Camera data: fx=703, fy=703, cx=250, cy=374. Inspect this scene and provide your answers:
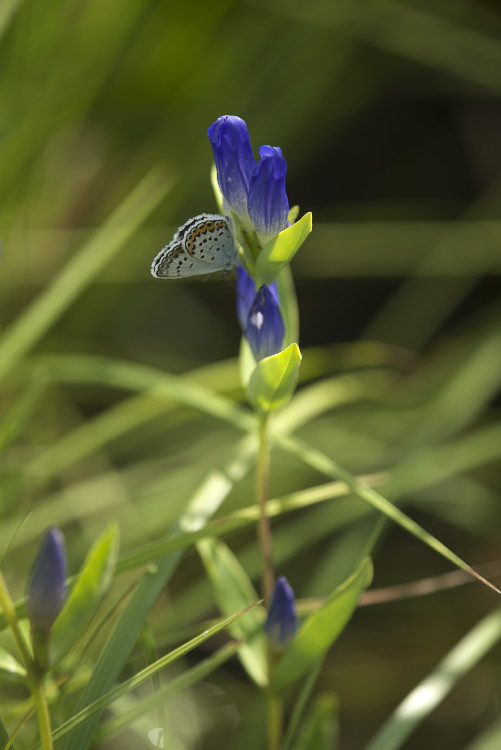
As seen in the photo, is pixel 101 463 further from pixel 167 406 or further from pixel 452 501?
pixel 452 501

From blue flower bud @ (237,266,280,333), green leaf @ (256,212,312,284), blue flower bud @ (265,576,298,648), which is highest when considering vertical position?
blue flower bud @ (237,266,280,333)

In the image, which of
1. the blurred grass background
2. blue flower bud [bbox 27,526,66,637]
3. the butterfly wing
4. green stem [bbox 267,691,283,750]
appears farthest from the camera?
the blurred grass background

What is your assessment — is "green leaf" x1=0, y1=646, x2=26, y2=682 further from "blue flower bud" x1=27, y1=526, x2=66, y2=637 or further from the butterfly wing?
the butterfly wing

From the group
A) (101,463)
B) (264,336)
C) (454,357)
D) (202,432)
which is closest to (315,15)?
(454,357)

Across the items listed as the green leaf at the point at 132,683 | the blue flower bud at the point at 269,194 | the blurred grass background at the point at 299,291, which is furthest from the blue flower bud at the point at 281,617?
the blurred grass background at the point at 299,291

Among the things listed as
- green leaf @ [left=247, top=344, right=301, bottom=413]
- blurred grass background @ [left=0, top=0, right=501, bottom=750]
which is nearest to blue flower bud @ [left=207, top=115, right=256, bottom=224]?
green leaf @ [left=247, top=344, right=301, bottom=413]

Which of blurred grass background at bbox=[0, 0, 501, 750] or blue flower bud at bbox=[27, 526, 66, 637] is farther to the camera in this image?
blurred grass background at bbox=[0, 0, 501, 750]
